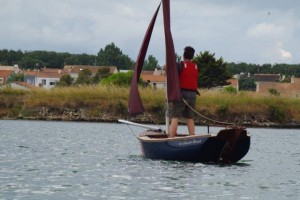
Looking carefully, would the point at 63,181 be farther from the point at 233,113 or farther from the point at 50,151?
the point at 233,113

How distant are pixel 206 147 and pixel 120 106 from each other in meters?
38.8

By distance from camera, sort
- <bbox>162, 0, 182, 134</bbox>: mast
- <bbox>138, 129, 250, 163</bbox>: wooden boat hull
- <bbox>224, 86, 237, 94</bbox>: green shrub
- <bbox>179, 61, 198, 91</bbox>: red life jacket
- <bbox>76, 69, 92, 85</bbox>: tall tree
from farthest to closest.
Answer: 1. <bbox>76, 69, 92, 85</bbox>: tall tree
2. <bbox>224, 86, 237, 94</bbox>: green shrub
3. <bbox>179, 61, 198, 91</bbox>: red life jacket
4. <bbox>162, 0, 182, 134</bbox>: mast
5. <bbox>138, 129, 250, 163</bbox>: wooden boat hull

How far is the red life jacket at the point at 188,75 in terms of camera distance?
915 inches

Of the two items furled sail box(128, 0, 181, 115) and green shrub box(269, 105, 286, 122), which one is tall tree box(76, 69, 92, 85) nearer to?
green shrub box(269, 105, 286, 122)

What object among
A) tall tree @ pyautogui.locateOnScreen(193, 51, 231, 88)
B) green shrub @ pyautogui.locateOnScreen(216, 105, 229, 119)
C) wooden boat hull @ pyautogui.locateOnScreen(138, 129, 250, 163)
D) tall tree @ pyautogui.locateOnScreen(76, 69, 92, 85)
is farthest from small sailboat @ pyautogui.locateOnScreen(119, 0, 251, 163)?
tall tree @ pyautogui.locateOnScreen(76, 69, 92, 85)

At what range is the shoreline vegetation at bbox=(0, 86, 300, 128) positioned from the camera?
6081cm

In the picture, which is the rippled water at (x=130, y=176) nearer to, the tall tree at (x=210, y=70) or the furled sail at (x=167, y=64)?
the furled sail at (x=167, y=64)

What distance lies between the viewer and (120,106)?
60906 mm

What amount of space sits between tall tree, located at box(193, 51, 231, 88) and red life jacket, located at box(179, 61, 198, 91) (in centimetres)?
6661

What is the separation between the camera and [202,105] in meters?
60.7

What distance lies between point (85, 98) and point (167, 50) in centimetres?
3892

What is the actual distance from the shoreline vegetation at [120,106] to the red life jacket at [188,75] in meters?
36.5

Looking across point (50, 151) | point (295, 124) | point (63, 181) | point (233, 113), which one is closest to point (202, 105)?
point (233, 113)

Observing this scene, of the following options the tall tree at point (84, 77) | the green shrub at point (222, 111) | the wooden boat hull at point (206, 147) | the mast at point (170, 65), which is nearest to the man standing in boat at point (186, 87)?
the mast at point (170, 65)
